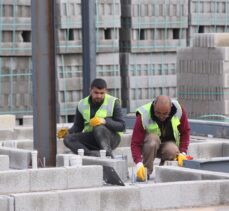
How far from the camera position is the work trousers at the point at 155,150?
14258 mm

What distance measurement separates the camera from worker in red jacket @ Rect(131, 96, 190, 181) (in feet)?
46.5

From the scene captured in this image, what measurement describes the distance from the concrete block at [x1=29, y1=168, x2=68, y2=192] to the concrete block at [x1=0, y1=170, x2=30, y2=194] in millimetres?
71

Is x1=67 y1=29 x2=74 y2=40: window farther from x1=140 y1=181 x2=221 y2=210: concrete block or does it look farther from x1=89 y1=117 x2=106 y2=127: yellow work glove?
x1=140 y1=181 x2=221 y2=210: concrete block

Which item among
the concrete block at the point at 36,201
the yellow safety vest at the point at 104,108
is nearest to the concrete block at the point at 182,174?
the concrete block at the point at 36,201

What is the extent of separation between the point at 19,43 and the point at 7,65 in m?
0.48

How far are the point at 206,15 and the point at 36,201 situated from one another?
13.3 m

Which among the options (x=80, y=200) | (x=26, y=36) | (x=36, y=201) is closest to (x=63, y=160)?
(x=80, y=200)

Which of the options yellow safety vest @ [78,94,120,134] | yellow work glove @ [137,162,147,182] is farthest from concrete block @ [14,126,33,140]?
yellow work glove @ [137,162,147,182]

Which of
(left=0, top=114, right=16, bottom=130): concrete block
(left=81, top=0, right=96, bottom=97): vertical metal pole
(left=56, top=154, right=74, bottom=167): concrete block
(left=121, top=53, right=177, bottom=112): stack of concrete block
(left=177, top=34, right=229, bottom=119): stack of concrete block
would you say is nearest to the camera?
(left=56, top=154, right=74, bottom=167): concrete block

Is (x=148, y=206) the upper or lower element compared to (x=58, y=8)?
lower

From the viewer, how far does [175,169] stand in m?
13.3

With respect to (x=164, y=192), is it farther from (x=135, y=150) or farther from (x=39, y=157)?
(x=39, y=157)

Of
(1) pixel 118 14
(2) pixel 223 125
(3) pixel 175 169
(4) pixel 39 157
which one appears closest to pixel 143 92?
(1) pixel 118 14

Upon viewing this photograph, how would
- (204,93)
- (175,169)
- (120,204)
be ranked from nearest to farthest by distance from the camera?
1. (120,204)
2. (175,169)
3. (204,93)
